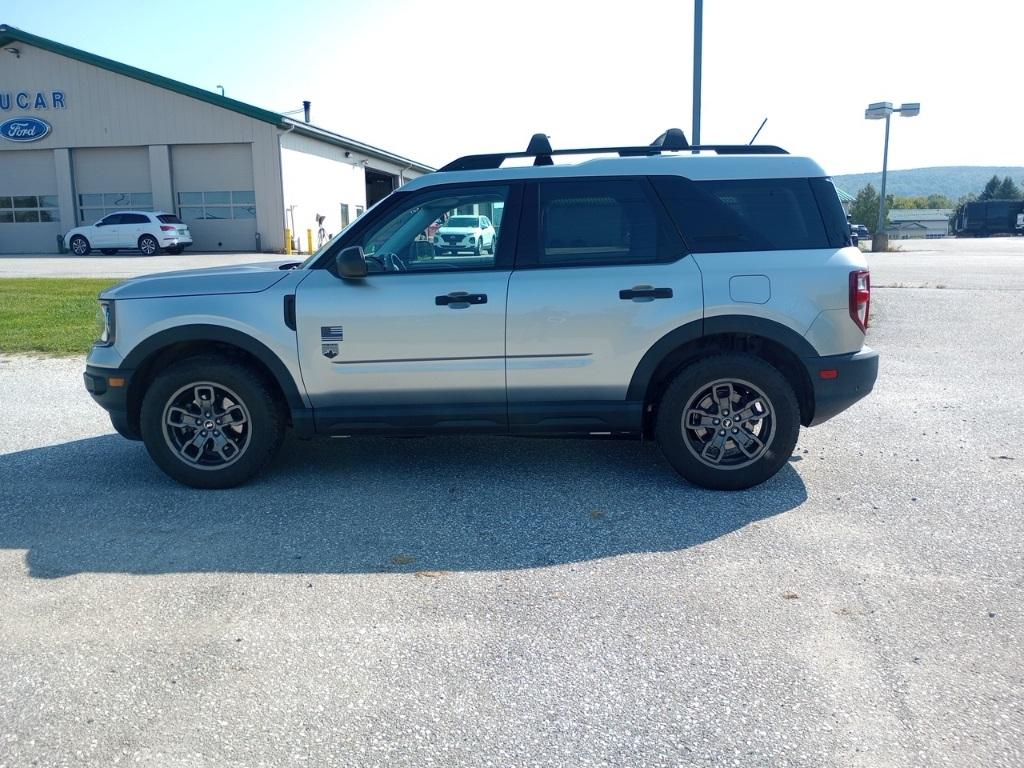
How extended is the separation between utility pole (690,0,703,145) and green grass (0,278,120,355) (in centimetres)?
811

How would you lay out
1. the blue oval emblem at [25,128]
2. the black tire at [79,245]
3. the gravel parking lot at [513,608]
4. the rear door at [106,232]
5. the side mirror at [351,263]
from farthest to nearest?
1. the blue oval emblem at [25,128]
2. the black tire at [79,245]
3. the rear door at [106,232]
4. the side mirror at [351,263]
5. the gravel parking lot at [513,608]

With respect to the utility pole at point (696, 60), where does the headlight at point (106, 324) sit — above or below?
below

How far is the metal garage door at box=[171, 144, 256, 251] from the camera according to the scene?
34188mm

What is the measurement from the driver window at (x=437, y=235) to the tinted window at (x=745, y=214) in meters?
1.06

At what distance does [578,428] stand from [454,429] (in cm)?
74

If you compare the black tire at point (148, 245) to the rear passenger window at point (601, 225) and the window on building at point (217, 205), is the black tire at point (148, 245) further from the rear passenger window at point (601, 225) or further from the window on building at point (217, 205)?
the rear passenger window at point (601, 225)

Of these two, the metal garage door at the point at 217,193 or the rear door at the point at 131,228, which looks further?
the metal garage door at the point at 217,193

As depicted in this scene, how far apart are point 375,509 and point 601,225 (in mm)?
2128

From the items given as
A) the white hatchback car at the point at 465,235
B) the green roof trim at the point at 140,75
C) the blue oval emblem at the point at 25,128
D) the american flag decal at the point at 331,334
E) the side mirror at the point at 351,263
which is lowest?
the american flag decal at the point at 331,334

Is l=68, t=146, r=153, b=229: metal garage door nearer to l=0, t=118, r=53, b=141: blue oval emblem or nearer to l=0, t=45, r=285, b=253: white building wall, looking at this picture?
l=0, t=45, r=285, b=253: white building wall

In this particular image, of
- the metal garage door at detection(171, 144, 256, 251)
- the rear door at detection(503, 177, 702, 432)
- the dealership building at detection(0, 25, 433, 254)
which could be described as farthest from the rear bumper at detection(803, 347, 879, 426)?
the metal garage door at detection(171, 144, 256, 251)

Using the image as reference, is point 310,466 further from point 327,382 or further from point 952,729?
point 952,729

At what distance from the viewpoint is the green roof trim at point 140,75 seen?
108ft

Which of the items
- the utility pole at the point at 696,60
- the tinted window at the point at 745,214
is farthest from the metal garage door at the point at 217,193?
the tinted window at the point at 745,214
